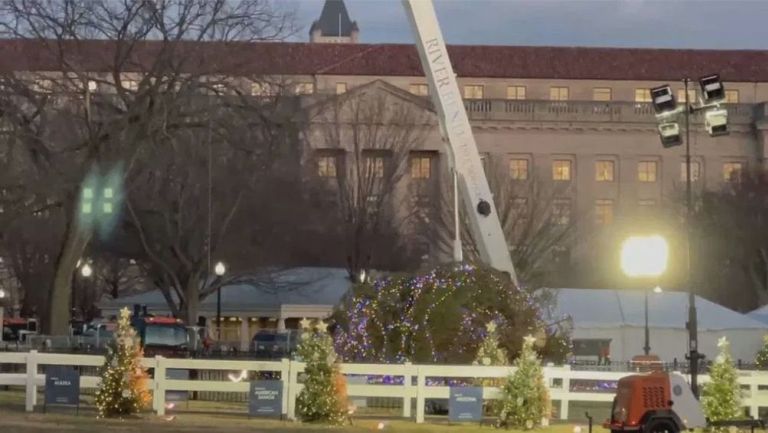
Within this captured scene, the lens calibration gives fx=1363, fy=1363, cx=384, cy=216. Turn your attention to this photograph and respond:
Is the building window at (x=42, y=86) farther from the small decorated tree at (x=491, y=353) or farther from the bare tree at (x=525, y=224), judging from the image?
the bare tree at (x=525, y=224)

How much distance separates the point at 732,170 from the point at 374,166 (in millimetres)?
29681

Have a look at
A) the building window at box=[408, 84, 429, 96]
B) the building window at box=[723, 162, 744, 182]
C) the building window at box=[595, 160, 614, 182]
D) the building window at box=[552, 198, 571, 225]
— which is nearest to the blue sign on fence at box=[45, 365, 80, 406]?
the building window at box=[552, 198, 571, 225]

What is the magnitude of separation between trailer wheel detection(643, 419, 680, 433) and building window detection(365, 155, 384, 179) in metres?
46.4

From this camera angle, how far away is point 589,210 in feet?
274

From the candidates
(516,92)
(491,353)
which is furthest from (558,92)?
(491,353)

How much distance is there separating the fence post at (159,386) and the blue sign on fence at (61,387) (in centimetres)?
176

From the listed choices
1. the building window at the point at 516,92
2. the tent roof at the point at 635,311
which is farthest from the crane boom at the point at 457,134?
the building window at the point at 516,92

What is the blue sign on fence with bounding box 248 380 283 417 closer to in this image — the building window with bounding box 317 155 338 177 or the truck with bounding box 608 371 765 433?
the truck with bounding box 608 371 765 433

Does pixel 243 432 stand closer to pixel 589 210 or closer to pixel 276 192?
pixel 276 192

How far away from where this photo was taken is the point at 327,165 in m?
74.2

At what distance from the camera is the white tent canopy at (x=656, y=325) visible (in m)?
47.8

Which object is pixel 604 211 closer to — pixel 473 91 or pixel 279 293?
pixel 473 91

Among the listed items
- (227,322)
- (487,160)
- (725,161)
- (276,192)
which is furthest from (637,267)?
(725,161)

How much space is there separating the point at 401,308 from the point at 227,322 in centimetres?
3814
